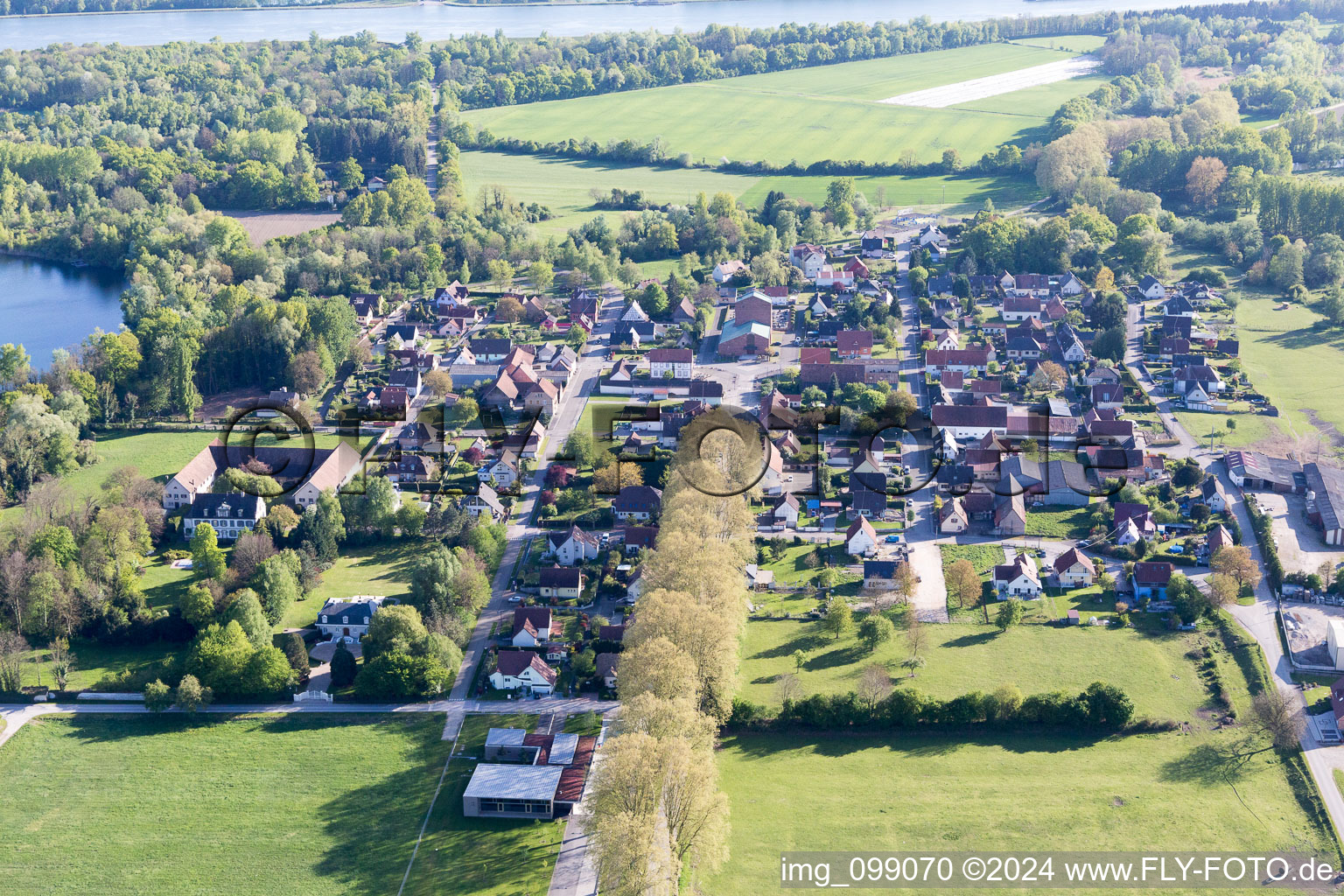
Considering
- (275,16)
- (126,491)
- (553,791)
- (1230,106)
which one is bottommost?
(553,791)

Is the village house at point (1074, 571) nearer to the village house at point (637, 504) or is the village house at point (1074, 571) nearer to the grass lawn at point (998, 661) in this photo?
the grass lawn at point (998, 661)

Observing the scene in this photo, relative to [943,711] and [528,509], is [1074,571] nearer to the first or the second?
[943,711]

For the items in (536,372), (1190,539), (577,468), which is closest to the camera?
(1190,539)

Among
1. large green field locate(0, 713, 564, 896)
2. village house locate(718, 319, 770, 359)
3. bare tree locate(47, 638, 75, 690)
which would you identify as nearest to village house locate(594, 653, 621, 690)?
large green field locate(0, 713, 564, 896)

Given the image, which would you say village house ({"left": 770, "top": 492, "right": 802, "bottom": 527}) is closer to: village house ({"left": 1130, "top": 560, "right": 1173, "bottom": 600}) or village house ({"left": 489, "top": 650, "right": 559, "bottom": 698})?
village house ({"left": 1130, "top": 560, "right": 1173, "bottom": 600})

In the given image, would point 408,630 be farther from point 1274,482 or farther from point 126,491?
point 1274,482

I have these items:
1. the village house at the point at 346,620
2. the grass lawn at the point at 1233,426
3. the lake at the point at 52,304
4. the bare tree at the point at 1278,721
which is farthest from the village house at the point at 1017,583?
the lake at the point at 52,304

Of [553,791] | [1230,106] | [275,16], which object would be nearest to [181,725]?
[553,791]
